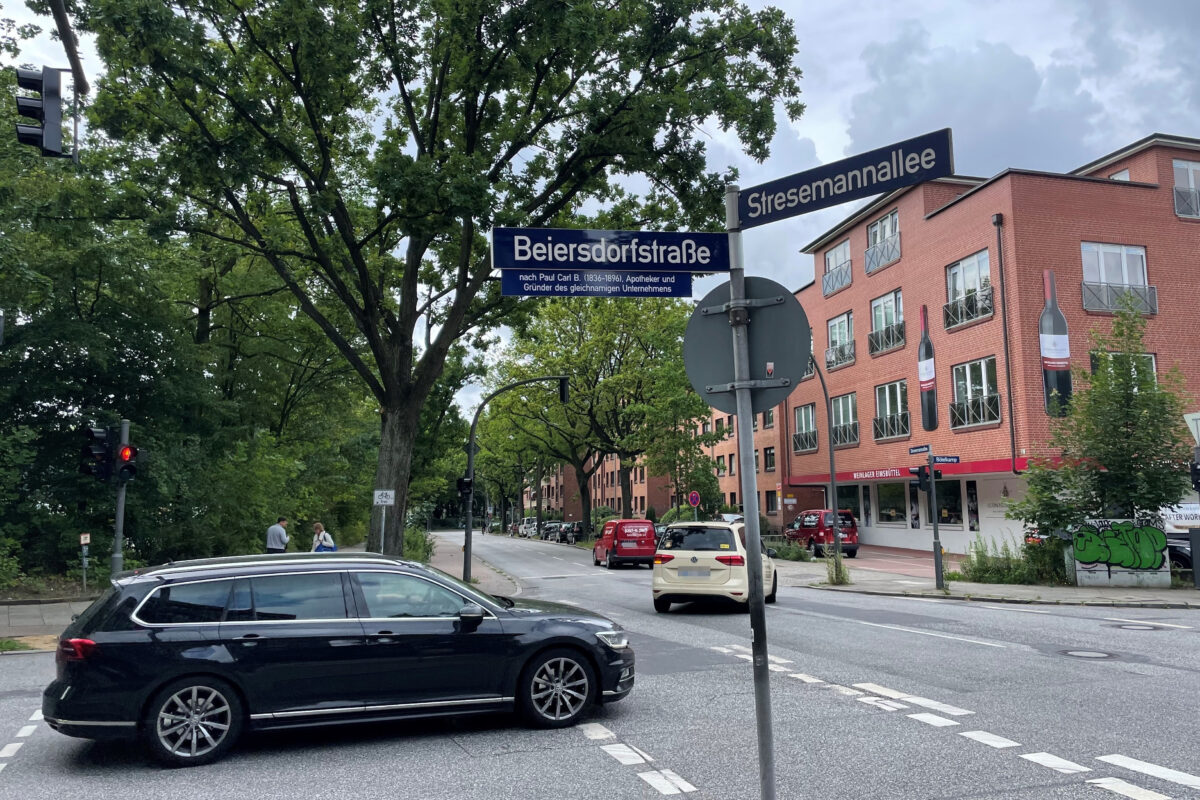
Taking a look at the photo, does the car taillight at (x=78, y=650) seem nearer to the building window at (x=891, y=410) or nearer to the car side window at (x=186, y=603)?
the car side window at (x=186, y=603)

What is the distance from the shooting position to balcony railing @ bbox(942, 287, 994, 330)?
3019 centimetres

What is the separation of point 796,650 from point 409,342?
10.7 m

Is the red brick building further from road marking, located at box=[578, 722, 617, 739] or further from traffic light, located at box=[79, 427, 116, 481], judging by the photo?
traffic light, located at box=[79, 427, 116, 481]

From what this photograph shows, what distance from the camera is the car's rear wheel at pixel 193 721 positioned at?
19.9ft

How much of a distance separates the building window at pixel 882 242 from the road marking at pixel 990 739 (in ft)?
105

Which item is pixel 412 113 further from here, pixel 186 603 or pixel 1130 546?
pixel 1130 546

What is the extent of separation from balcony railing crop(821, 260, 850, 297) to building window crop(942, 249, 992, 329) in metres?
8.44

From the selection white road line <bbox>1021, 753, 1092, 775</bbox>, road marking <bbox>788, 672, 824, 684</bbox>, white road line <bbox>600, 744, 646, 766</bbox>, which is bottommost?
road marking <bbox>788, 672, 824, 684</bbox>

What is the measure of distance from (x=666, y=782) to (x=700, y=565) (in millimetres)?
9759

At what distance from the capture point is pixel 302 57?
49.2 feet

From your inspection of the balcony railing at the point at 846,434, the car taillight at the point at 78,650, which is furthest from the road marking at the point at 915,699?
the balcony railing at the point at 846,434

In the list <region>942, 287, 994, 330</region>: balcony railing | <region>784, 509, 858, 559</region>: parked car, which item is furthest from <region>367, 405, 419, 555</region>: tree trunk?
<region>942, 287, 994, 330</region>: balcony railing

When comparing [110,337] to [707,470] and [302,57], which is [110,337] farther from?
[707,470]

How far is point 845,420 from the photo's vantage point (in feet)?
135
